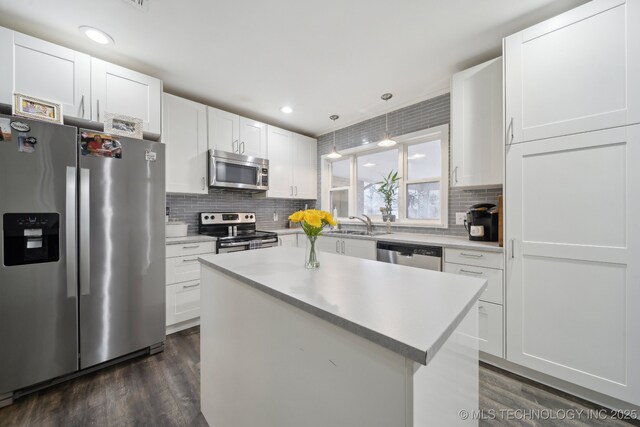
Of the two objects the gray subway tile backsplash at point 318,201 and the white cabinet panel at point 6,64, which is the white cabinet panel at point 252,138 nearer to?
the gray subway tile backsplash at point 318,201

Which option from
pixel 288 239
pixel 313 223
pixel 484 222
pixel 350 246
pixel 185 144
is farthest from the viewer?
pixel 288 239

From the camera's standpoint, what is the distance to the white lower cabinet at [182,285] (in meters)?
2.50

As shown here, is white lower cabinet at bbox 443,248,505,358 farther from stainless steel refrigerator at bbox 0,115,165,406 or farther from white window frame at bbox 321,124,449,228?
stainless steel refrigerator at bbox 0,115,165,406

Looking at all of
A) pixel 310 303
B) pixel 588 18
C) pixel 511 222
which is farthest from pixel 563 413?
pixel 588 18

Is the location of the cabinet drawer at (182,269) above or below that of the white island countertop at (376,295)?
below

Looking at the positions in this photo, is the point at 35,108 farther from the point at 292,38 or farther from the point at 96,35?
the point at 292,38

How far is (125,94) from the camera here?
2.28m

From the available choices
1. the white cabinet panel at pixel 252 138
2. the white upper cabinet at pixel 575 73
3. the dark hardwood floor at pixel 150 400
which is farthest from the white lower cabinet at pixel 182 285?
the white upper cabinet at pixel 575 73

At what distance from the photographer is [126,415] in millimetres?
1521

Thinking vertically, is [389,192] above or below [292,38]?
below

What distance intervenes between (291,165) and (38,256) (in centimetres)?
293

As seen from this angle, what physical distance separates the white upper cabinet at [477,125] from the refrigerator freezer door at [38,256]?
3153mm

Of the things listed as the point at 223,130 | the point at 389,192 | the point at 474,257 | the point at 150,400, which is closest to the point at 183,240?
the point at 150,400

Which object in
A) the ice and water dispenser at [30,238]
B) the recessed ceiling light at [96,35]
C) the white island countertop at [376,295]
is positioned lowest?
the white island countertop at [376,295]
